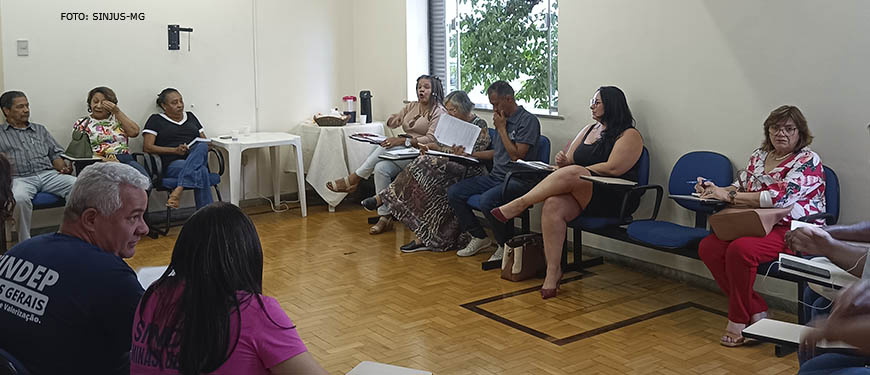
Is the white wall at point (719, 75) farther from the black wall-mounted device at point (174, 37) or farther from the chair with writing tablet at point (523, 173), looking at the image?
the black wall-mounted device at point (174, 37)

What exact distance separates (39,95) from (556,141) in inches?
173

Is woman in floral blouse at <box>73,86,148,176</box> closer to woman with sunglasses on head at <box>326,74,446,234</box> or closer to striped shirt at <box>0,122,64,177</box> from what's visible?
striped shirt at <box>0,122,64,177</box>

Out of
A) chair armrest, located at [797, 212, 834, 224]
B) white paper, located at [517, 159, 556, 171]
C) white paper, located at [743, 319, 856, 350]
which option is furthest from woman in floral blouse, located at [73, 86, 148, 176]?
white paper, located at [743, 319, 856, 350]

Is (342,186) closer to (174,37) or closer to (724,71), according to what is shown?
(174,37)

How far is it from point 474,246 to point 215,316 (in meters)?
4.40

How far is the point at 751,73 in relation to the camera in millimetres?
4902

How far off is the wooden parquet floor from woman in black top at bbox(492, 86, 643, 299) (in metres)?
0.35

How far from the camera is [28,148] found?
6.49 meters

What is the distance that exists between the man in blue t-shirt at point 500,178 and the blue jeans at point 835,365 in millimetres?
3241

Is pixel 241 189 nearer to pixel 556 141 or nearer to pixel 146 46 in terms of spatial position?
pixel 146 46

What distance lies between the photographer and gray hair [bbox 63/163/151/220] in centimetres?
244

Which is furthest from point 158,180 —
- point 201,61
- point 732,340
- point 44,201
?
point 732,340

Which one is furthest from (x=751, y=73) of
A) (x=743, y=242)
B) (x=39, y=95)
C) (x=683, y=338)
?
(x=39, y=95)

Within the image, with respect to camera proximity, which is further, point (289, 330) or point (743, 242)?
point (743, 242)
